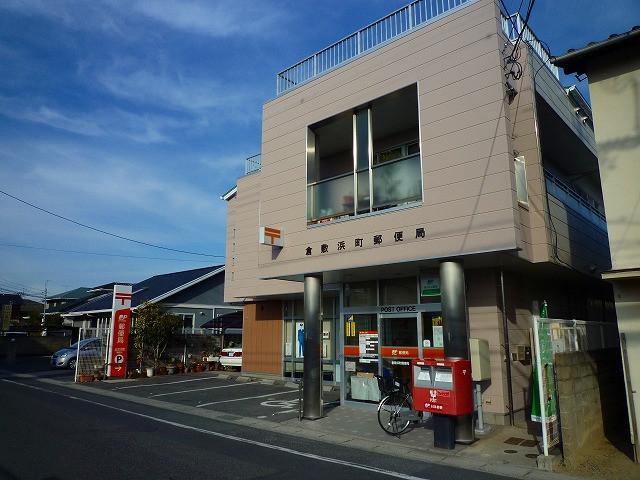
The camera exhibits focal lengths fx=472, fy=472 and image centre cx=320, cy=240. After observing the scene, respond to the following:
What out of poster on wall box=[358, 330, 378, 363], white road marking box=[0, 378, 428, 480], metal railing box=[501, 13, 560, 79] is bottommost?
white road marking box=[0, 378, 428, 480]

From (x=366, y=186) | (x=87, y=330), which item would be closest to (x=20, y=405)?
(x=366, y=186)

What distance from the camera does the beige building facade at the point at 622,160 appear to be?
22.7ft

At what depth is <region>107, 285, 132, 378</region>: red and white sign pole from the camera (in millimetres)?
18297

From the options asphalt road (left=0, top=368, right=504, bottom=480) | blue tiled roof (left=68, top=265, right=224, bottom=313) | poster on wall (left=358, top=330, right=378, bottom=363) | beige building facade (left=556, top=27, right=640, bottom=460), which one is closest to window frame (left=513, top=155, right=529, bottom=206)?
beige building facade (left=556, top=27, right=640, bottom=460)

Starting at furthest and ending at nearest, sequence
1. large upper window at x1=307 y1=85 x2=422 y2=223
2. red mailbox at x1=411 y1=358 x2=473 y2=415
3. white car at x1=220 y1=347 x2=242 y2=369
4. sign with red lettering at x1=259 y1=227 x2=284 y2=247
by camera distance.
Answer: white car at x1=220 y1=347 x2=242 y2=369 → sign with red lettering at x1=259 y1=227 x2=284 y2=247 → large upper window at x1=307 y1=85 x2=422 y2=223 → red mailbox at x1=411 y1=358 x2=473 y2=415

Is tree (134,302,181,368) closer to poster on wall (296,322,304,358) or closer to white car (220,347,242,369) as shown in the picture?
white car (220,347,242,369)

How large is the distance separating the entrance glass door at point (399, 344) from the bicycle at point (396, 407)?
108cm

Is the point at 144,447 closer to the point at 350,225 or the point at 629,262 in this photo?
the point at 350,225

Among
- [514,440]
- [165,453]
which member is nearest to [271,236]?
[165,453]

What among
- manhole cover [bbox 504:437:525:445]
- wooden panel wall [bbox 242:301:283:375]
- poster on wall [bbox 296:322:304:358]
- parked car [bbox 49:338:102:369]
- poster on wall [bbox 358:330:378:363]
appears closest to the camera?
manhole cover [bbox 504:437:525:445]

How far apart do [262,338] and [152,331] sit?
5284 millimetres

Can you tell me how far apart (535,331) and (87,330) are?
28.8 metres

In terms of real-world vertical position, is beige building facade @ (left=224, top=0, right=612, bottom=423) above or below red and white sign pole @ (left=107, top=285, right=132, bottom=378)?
above

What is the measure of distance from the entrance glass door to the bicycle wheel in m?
1.33
